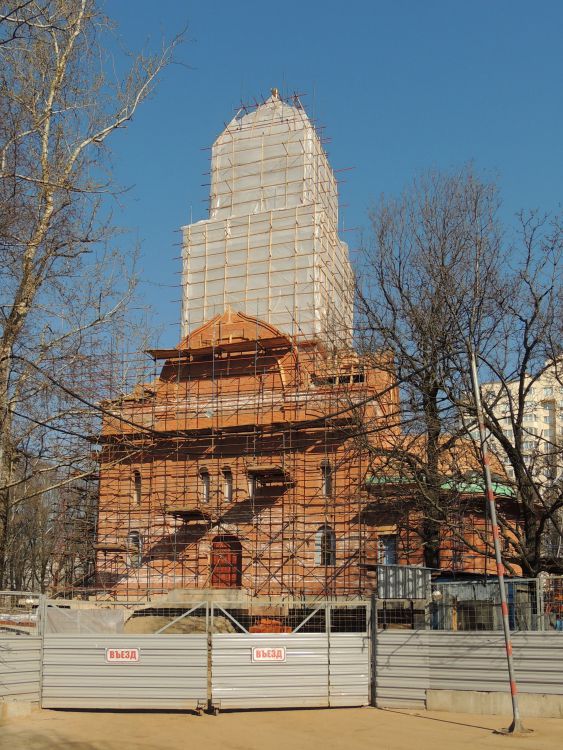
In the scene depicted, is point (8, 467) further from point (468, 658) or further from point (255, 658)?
point (468, 658)

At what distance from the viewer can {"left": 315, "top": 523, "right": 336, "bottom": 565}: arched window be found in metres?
31.8

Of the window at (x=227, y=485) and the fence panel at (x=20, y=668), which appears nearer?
the fence panel at (x=20, y=668)

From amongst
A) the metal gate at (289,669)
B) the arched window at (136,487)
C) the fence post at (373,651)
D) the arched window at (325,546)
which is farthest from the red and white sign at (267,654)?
the arched window at (136,487)

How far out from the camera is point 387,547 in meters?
32.1

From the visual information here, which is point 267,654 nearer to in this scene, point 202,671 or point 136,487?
point 202,671

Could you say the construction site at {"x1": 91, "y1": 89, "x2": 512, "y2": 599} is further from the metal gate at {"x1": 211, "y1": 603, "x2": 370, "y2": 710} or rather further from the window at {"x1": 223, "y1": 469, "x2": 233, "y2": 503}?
the metal gate at {"x1": 211, "y1": 603, "x2": 370, "y2": 710}

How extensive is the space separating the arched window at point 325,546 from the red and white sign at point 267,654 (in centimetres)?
1605

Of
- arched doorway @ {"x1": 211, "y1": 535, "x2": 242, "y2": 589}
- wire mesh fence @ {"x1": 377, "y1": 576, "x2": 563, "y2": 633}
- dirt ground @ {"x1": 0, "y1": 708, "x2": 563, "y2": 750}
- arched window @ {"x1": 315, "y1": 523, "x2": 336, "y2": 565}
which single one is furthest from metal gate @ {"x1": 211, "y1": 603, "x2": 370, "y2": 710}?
arched doorway @ {"x1": 211, "y1": 535, "x2": 242, "y2": 589}

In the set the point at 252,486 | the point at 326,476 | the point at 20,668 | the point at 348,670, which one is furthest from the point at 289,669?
the point at 252,486

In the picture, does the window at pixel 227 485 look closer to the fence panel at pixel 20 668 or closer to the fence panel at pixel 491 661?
the fence panel at pixel 20 668

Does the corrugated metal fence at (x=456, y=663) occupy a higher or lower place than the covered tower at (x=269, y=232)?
lower

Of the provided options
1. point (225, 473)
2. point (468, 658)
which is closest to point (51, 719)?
point (468, 658)

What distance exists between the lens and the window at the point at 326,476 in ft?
107

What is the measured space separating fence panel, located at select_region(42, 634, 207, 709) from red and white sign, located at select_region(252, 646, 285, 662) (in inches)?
36.5
